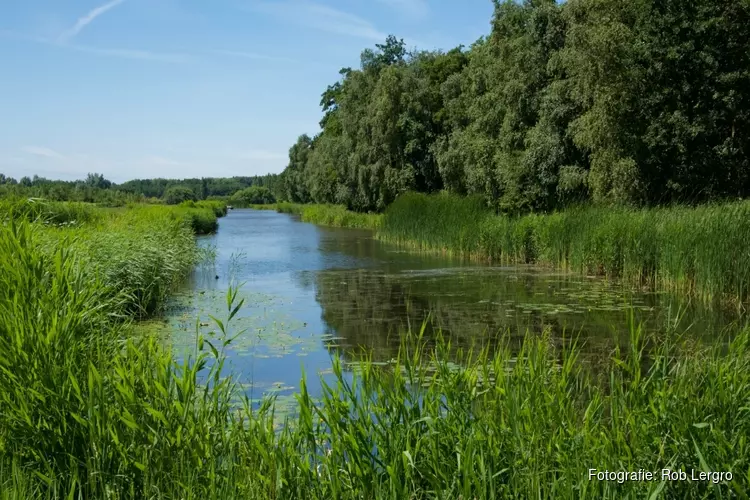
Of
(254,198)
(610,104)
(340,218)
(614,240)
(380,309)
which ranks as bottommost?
(380,309)

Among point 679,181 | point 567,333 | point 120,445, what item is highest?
point 679,181

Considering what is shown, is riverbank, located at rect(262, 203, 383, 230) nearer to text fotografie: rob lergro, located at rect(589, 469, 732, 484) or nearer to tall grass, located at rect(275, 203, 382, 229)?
tall grass, located at rect(275, 203, 382, 229)

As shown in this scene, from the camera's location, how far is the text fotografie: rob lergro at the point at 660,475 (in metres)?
3.57

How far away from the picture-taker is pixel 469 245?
78.0ft

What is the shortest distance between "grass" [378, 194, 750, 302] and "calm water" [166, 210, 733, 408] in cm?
63

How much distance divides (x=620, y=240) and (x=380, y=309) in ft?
21.2

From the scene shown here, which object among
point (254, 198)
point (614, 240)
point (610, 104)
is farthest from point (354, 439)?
point (254, 198)

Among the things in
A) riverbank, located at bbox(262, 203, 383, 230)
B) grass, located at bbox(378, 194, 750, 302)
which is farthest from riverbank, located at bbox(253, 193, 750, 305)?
riverbank, located at bbox(262, 203, 383, 230)

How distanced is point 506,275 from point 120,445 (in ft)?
50.4

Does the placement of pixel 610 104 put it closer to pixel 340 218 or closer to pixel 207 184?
pixel 340 218

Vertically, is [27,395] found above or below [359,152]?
below

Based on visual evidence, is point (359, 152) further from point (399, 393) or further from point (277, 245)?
point (399, 393)

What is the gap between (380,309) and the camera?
13.6 m

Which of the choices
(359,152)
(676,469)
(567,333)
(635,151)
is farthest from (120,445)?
(359,152)
